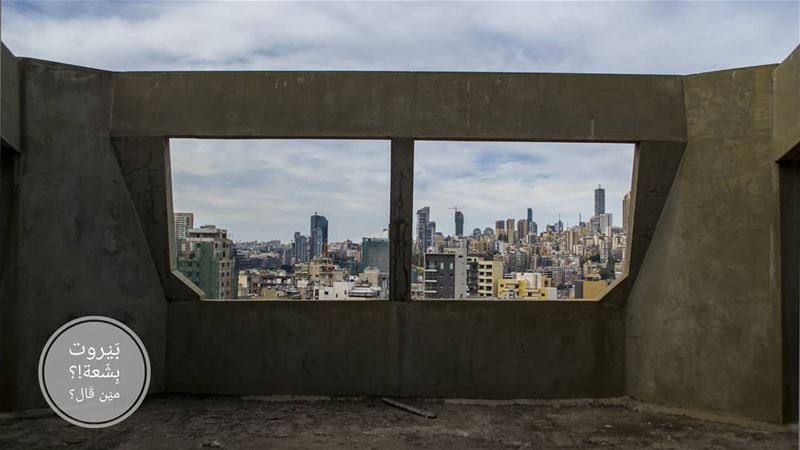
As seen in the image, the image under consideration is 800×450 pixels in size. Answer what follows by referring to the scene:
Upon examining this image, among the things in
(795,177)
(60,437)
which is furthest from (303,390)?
(795,177)

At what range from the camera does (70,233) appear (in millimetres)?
5801

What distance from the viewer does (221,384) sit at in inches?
240

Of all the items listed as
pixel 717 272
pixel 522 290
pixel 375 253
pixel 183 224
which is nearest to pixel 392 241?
pixel 375 253

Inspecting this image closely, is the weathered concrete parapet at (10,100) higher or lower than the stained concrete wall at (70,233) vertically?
higher

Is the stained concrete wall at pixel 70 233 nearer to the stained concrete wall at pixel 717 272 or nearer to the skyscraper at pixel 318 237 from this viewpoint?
the skyscraper at pixel 318 237

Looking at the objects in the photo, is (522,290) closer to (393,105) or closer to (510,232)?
(510,232)

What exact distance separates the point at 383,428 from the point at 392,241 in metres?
2.04

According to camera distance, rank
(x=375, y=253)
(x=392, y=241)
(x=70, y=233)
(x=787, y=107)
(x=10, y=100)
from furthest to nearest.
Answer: (x=375, y=253) < (x=392, y=241) < (x=70, y=233) < (x=10, y=100) < (x=787, y=107)

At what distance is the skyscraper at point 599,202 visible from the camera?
21.8 feet

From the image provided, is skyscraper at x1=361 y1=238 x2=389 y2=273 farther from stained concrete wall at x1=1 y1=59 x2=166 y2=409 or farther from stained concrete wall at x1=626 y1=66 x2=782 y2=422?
stained concrete wall at x1=626 y1=66 x2=782 y2=422

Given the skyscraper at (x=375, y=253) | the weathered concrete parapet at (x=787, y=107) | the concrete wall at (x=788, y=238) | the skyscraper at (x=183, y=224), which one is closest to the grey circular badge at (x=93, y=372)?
the skyscraper at (x=183, y=224)

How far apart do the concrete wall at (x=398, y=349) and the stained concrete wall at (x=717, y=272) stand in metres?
0.55

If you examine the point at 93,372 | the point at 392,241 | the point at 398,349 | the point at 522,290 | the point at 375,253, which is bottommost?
the point at 93,372

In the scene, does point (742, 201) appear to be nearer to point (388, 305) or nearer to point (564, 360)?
point (564, 360)
